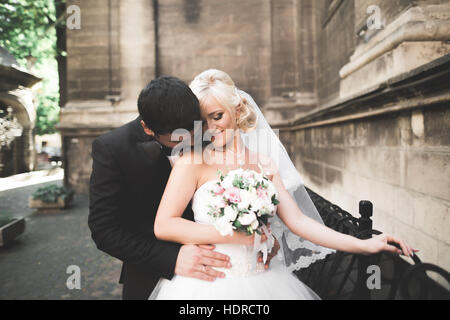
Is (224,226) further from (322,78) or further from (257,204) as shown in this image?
(322,78)

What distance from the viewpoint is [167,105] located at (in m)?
1.61

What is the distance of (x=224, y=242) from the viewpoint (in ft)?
5.74

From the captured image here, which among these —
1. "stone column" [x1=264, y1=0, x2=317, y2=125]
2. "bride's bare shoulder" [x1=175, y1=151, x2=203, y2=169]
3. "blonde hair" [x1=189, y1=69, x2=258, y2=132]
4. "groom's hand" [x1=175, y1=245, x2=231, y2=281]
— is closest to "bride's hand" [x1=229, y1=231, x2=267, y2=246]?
"groom's hand" [x1=175, y1=245, x2=231, y2=281]

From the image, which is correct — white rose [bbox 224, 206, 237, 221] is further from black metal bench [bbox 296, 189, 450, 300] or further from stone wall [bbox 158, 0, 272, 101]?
stone wall [bbox 158, 0, 272, 101]

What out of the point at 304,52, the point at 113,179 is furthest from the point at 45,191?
the point at 304,52

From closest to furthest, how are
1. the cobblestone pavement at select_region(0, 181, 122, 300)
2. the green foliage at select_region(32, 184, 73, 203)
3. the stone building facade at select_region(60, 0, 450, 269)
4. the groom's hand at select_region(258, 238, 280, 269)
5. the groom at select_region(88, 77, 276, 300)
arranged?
the groom at select_region(88, 77, 276, 300) → the groom's hand at select_region(258, 238, 280, 269) → the stone building facade at select_region(60, 0, 450, 269) → the cobblestone pavement at select_region(0, 181, 122, 300) → the green foliage at select_region(32, 184, 73, 203)

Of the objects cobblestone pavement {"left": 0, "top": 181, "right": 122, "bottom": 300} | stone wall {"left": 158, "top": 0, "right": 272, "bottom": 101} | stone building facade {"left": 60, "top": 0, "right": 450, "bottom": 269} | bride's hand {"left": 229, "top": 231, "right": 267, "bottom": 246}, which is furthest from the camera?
stone wall {"left": 158, "top": 0, "right": 272, "bottom": 101}

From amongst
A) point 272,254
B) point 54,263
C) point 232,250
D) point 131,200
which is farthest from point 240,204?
point 54,263

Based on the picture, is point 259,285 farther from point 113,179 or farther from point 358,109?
point 358,109

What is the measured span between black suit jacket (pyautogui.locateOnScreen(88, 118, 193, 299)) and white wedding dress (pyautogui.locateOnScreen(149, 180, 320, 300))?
0.10 m

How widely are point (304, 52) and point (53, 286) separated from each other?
902 cm

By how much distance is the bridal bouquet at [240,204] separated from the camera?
152cm

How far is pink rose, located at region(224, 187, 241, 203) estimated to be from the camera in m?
1.54

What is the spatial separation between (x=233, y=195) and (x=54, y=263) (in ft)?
14.0
